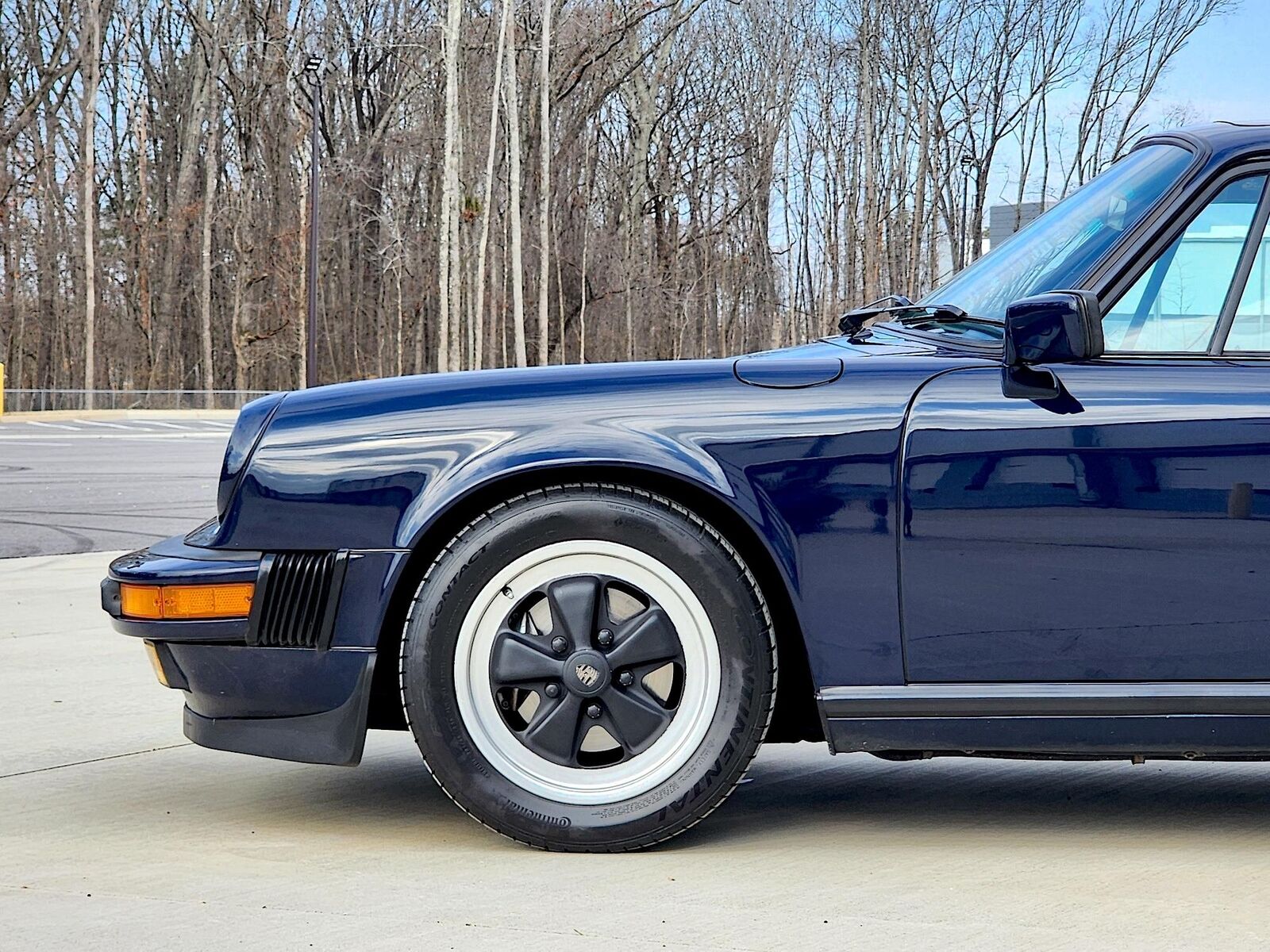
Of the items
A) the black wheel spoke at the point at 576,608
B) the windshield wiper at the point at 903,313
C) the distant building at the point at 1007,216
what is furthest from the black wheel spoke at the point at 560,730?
the distant building at the point at 1007,216

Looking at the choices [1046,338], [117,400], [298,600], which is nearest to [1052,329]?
[1046,338]

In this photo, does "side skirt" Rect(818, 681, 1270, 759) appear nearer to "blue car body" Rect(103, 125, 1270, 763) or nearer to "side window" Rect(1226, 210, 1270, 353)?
"blue car body" Rect(103, 125, 1270, 763)

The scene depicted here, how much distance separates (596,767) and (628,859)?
0.63 feet

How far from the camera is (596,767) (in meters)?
3.10

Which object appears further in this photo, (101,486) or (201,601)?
(101,486)

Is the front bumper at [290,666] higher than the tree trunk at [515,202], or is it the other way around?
the tree trunk at [515,202]

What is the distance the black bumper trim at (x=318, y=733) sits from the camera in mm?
3090

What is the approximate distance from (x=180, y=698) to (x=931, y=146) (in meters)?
54.3

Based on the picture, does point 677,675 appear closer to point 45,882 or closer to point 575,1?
point 45,882

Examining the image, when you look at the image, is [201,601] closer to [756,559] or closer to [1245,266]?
[756,559]

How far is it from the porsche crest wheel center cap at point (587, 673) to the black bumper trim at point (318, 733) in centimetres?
40

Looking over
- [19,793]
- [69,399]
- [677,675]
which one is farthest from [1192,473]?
[69,399]

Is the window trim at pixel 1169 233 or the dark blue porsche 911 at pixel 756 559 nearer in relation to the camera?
the dark blue porsche 911 at pixel 756 559

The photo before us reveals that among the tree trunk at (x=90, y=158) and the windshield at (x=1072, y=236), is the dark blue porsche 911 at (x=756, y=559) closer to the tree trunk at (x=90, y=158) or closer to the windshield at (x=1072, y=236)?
the windshield at (x=1072, y=236)
